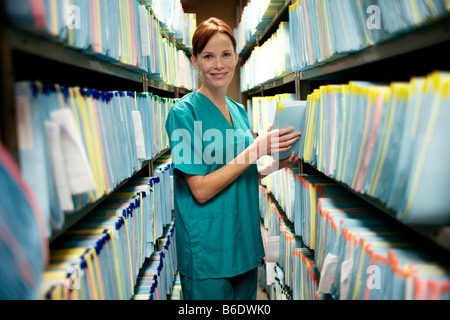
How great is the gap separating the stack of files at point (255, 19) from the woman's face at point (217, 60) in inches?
31.8

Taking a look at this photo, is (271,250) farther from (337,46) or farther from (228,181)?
(337,46)

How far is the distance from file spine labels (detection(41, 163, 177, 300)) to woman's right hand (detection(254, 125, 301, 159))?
533 mm

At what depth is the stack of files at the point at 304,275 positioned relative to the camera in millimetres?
1338

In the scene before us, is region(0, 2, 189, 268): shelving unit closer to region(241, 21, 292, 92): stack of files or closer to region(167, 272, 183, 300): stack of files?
region(241, 21, 292, 92): stack of files

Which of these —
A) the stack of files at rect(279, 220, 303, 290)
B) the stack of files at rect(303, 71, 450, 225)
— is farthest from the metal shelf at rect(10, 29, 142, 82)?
the stack of files at rect(279, 220, 303, 290)

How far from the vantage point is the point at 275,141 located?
49.2 inches

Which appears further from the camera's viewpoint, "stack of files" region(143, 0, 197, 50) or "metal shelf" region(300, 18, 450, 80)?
"stack of files" region(143, 0, 197, 50)

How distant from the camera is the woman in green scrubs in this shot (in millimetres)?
1271

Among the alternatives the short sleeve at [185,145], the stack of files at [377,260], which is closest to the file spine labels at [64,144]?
the short sleeve at [185,145]

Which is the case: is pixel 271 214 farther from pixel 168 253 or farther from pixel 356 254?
pixel 356 254

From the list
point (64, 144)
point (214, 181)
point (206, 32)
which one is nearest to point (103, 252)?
point (64, 144)

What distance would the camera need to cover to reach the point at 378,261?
0.76 m

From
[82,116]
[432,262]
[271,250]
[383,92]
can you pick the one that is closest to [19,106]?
[82,116]

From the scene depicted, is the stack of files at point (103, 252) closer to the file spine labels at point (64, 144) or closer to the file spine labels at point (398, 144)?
the file spine labels at point (64, 144)
